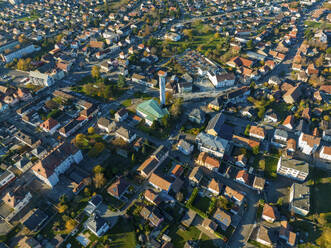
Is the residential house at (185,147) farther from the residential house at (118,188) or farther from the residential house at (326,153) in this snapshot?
the residential house at (326,153)

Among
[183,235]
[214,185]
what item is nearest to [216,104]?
[214,185]

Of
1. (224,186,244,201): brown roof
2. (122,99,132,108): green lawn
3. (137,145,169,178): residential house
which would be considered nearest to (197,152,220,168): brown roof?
(224,186,244,201): brown roof

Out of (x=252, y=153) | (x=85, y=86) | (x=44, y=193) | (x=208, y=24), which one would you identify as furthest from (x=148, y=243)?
(x=208, y=24)

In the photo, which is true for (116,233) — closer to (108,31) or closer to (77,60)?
(77,60)

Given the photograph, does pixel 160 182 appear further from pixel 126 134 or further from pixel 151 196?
pixel 126 134

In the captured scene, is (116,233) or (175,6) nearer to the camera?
(116,233)

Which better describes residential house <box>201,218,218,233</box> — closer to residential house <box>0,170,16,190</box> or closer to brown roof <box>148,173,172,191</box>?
brown roof <box>148,173,172,191</box>

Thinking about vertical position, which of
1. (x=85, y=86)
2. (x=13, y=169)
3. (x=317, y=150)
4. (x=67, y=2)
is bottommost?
(x=317, y=150)
